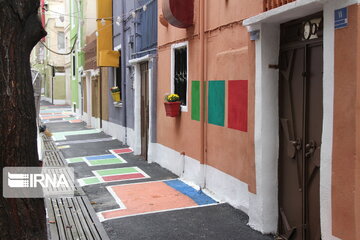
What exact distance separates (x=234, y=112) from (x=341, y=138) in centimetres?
273

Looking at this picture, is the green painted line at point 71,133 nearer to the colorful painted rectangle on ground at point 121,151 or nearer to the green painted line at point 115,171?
the colorful painted rectangle on ground at point 121,151

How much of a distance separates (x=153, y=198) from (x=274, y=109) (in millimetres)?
3046

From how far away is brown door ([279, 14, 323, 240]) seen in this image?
15.5 feet

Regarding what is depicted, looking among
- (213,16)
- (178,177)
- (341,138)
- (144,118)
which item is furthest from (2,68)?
(144,118)

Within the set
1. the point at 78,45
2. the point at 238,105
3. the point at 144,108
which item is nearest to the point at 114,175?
the point at 144,108

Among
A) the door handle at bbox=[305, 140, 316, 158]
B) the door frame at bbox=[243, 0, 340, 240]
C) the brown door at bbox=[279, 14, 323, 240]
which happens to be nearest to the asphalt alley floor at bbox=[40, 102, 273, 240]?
the door frame at bbox=[243, 0, 340, 240]

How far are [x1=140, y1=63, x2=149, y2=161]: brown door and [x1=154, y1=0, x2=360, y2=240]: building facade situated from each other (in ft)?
7.80

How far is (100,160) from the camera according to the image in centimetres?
1132

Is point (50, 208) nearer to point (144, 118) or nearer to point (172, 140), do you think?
point (172, 140)

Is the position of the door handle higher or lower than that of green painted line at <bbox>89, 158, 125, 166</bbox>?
higher

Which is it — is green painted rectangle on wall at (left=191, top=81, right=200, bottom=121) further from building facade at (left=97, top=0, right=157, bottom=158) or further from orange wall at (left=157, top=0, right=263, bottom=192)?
building facade at (left=97, top=0, right=157, bottom=158)

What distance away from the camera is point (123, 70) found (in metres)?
14.0

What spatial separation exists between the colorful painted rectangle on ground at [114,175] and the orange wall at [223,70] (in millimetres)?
1068

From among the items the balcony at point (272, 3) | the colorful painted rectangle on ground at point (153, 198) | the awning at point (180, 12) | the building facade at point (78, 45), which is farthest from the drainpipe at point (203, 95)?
the building facade at point (78, 45)
